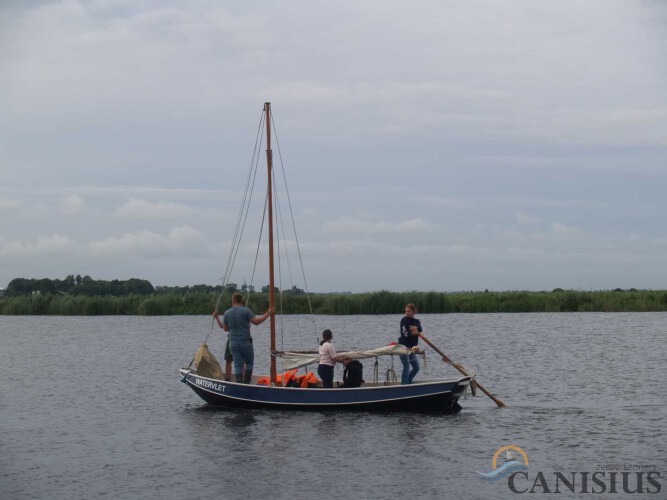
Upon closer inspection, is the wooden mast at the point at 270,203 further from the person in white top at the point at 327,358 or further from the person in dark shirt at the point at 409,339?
the person in dark shirt at the point at 409,339

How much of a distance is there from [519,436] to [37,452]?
424 inches

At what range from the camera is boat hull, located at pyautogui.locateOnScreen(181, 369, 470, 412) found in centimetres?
2286

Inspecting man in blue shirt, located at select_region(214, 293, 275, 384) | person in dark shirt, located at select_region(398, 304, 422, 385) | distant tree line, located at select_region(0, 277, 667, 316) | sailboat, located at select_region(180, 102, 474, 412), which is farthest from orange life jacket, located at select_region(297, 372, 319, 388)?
distant tree line, located at select_region(0, 277, 667, 316)

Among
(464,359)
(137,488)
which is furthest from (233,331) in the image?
(464,359)

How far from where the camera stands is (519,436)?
2052cm

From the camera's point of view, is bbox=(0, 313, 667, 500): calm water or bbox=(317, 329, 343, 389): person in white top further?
bbox=(317, 329, 343, 389): person in white top

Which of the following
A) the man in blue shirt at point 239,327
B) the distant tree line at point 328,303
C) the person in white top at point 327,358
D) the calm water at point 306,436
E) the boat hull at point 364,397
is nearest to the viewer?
the calm water at point 306,436

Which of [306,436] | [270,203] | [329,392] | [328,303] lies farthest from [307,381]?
[328,303]

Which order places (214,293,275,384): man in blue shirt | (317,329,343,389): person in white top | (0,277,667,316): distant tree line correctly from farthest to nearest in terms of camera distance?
(0,277,667,316): distant tree line, (214,293,275,384): man in blue shirt, (317,329,343,389): person in white top

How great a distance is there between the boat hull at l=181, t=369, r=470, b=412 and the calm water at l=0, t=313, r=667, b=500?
1.05ft

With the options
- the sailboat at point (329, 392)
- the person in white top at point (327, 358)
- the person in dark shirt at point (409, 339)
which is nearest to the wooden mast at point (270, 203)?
the sailboat at point (329, 392)

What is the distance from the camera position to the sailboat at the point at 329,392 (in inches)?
901

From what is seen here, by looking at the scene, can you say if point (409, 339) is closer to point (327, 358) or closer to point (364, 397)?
point (364, 397)

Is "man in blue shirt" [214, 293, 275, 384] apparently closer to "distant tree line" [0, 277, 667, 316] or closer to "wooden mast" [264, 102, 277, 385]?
"wooden mast" [264, 102, 277, 385]
